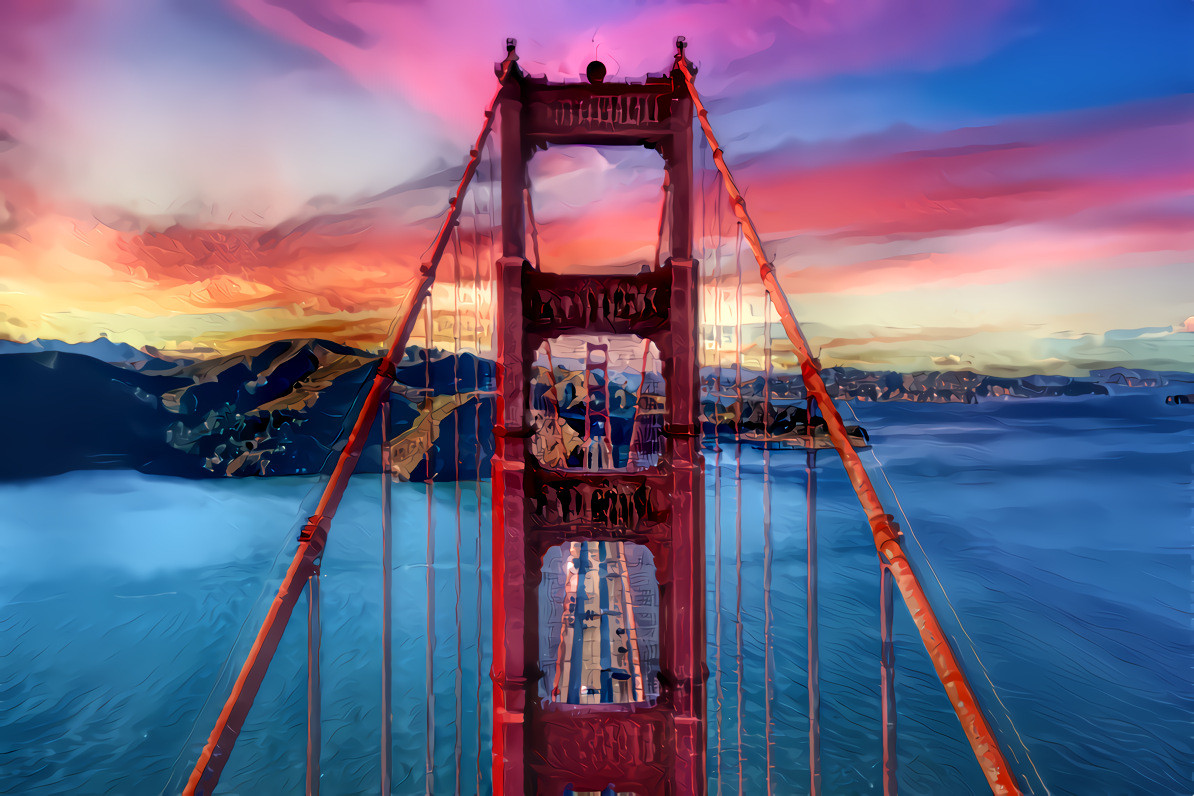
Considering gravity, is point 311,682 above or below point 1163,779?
above

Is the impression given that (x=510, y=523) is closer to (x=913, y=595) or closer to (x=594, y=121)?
(x=913, y=595)

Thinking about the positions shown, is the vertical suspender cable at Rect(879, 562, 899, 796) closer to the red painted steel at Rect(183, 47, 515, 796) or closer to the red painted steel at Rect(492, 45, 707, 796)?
the red painted steel at Rect(492, 45, 707, 796)

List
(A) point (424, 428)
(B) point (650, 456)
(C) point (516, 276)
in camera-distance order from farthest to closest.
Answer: (B) point (650, 456) < (C) point (516, 276) < (A) point (424, 428)

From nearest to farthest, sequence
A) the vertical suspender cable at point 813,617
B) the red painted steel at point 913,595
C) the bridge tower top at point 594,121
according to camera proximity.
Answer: the red painted steel at point 913,595, the vertical suspender cable at point 813,617, the bridge tower top at point 594,121

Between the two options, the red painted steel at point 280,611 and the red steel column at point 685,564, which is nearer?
the red painted steel at point 280,611

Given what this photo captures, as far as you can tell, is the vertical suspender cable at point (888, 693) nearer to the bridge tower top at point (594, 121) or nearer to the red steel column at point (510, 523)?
Result: the red steel column at point (510, 523)

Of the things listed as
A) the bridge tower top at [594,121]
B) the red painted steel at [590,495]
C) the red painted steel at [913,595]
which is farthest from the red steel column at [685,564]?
the red painted steel at [913,595]

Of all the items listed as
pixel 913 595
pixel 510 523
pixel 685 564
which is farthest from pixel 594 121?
pixel 913 595

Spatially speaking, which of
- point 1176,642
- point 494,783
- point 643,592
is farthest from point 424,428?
point 1176,642

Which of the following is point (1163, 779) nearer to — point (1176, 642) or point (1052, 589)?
point (1176, 642)
